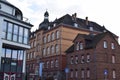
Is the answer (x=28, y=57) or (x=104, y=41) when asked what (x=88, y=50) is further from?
(x=28, y=57)

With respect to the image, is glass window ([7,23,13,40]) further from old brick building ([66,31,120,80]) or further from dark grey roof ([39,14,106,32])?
dark grey roof ([39,14,106,32])

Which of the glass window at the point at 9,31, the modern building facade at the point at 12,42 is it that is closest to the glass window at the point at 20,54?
the modern building facade at the point at 12,42

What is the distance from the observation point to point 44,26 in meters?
69.4

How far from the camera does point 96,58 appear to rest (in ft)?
A: 148

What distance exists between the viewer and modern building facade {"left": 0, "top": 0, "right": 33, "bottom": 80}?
103 ft

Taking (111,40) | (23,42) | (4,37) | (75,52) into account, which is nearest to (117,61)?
(111,40)

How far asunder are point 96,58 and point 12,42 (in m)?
18.7

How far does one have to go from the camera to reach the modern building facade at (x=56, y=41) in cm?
5795

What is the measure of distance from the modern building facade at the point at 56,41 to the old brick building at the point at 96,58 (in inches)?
287

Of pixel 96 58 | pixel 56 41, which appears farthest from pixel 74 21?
pixel 96 58

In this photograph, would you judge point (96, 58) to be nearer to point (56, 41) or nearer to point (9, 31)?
point (56, 41)

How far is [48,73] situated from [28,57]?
1659 centimetres

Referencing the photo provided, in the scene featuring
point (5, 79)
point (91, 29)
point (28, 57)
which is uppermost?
point (91, 29)

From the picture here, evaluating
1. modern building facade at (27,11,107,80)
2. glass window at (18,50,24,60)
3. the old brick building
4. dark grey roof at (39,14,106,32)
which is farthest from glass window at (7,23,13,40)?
dark grey roof at (39,14,106,32)
